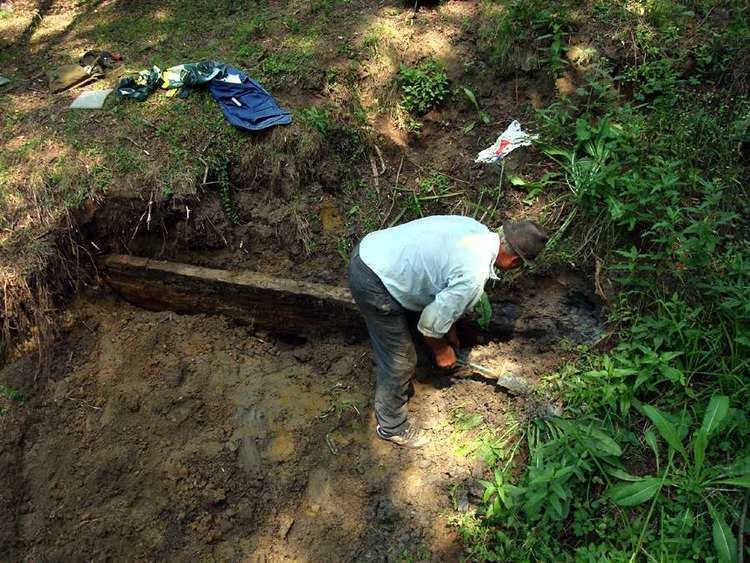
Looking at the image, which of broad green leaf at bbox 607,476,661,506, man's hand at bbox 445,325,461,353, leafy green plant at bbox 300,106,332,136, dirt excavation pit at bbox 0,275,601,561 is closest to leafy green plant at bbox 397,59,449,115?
leafy green plant at bbox 300,106,332,136

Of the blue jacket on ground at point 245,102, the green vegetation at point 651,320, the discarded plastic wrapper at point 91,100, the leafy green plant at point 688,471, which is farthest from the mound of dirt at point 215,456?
the discarded plastic wrapper at point 91,100

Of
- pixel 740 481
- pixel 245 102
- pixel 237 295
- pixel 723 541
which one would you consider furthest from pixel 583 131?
pixel 237 295

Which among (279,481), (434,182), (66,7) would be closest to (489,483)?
(279,481)

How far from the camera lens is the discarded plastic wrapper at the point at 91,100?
17.9 ft

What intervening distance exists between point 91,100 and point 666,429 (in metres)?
5.86

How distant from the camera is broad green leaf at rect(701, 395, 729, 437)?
2.92 meters

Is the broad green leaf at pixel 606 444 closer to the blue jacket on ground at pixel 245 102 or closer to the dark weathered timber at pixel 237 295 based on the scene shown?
the dark weathered timber at pixel 237 295

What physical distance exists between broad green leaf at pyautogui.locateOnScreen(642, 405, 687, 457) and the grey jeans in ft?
4.82

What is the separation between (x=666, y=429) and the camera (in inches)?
118

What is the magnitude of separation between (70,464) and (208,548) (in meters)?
1.34

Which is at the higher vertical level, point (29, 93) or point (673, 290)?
point (29, 93)

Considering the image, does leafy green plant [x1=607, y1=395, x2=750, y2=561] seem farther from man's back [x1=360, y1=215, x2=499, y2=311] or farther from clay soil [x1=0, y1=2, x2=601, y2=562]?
man's back [x1=360, y1=215, x2=499, y2=311]

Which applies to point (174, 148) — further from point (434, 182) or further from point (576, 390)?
point (576, 390)

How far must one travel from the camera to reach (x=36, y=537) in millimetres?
3723
